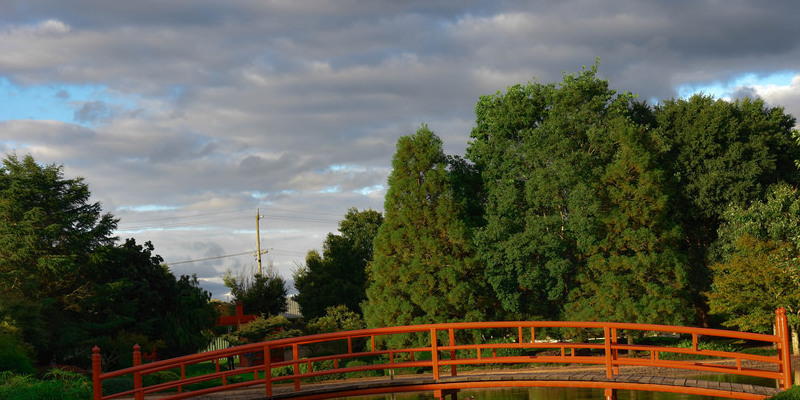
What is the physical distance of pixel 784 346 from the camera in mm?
14227

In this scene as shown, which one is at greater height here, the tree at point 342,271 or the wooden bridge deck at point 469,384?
the tree at point 342,271

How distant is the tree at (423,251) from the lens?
112ft

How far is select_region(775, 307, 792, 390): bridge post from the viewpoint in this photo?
45.9ft

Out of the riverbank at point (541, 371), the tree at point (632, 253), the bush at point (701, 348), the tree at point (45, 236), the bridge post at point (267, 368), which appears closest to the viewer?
the bridge post at point (267, 368)

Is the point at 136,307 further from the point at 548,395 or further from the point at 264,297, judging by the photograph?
the point at 548,395

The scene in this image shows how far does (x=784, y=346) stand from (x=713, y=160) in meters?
25.6

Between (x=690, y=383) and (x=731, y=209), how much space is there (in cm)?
2377

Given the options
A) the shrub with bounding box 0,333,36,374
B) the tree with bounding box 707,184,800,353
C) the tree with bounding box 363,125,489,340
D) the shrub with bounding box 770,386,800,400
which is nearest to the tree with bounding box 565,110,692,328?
the tree with bounding box 707,184,800,353

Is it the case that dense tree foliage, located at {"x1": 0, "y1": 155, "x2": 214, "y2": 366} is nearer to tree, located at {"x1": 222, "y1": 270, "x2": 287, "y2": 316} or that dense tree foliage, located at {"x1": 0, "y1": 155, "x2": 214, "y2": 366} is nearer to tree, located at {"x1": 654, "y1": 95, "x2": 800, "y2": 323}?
tree, located at {"x1": 222, "y1": 270, "x2": 287, "y2": 316}

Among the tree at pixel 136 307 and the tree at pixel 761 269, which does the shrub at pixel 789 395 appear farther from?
the tree at pixel 136 307

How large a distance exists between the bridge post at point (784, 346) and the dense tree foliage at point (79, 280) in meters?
29.5

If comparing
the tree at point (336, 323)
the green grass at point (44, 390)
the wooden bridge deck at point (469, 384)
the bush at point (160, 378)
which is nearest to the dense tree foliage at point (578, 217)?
the tree at point (336, 323)

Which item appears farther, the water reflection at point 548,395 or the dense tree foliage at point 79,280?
the dense tree foliage at point 79,280

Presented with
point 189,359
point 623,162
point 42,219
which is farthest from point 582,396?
point 42,219
